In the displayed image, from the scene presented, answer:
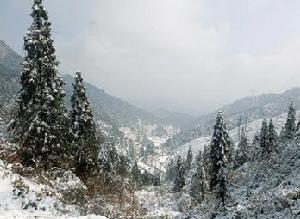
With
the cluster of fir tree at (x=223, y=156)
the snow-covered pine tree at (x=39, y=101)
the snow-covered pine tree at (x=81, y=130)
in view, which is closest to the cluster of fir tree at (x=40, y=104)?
the snow-covered pine tree at (x=39, y=101)

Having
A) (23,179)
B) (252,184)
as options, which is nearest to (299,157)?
(252,184)

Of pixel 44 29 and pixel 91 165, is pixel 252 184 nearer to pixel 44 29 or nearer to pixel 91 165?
pixel 91 165

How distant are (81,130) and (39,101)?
1392 centimetres

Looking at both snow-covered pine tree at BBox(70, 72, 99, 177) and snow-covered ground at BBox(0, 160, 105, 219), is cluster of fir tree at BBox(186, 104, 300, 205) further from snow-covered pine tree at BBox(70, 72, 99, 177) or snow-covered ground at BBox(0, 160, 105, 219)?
snow-covered ground at BBox(0, 160, 105, 219)

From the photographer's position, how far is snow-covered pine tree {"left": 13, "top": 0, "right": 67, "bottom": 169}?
2961cm

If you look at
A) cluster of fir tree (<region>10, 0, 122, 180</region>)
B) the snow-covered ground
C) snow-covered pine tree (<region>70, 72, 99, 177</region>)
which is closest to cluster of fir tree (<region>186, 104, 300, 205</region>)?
snow-covered pine tree (<region>70, 72, 99, 177</region>)

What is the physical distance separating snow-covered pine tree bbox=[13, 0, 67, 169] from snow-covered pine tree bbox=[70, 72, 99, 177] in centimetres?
1195

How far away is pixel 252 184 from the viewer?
46156mm

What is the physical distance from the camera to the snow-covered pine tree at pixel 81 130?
1699 inches

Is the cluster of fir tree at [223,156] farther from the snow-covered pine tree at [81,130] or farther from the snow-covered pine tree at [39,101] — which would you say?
the snow-covered pine tree at [39,101]

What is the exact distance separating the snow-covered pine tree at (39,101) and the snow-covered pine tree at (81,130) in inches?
471

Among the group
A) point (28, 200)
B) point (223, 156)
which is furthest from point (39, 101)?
point (223, 156)

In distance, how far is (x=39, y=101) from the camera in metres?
30.1

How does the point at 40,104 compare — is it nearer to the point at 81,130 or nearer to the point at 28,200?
the point at 28,200
